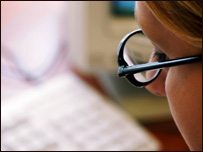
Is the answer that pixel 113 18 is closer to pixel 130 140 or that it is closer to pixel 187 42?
pixel 130 140

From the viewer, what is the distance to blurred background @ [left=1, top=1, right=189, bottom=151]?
0.93 m

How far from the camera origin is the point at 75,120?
883 mm

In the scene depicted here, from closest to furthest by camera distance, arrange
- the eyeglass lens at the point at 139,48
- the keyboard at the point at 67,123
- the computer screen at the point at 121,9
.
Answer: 1. the eyeglass lens at the point at 139,48
2. the keyboard at the point at 67,123
3. the computer screen at the point at 121,9

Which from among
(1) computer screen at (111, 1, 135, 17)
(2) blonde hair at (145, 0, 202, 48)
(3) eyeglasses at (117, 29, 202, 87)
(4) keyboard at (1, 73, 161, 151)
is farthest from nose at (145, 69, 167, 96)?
(1) computer screen at (111, 1, 135, 17)

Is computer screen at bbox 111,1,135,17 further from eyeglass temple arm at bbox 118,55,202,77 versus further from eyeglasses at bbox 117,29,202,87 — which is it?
eyeglass temple arm at bbox 118,55,202,77

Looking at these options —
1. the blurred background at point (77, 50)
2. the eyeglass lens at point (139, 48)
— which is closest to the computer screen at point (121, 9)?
the blurred background at point (77, 50)

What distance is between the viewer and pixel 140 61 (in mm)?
690

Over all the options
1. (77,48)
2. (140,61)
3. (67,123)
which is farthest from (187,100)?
(77,48)

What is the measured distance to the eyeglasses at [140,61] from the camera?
450mm

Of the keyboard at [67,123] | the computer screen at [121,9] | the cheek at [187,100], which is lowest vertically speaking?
the cheek at [187,100]

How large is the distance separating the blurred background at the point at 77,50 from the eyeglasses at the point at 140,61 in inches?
6.3

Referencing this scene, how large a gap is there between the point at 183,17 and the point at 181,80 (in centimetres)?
8

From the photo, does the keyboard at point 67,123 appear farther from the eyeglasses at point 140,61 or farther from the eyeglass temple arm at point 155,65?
the eyeglass temple arm at point 155,65

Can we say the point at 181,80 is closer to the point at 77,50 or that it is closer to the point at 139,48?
the point at 139,48
